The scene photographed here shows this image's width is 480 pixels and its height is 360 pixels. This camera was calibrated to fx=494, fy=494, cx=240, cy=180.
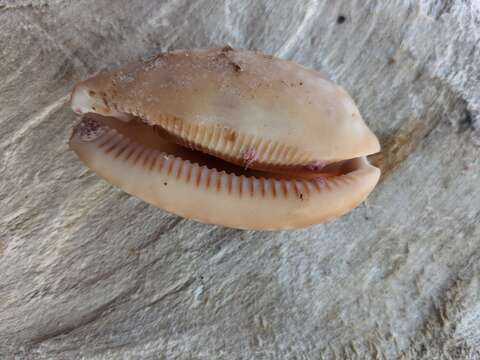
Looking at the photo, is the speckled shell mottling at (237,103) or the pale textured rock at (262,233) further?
the pale textured rock at (262,233)

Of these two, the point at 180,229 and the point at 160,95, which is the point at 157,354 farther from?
the point at 160,95

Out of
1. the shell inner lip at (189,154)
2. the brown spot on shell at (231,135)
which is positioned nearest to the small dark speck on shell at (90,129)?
the shell inner lip at (189,154)

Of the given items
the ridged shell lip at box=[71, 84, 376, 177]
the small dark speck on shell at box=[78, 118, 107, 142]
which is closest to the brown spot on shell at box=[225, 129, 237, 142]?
the ridged shell lip at box=[71, 84, 376, 177]

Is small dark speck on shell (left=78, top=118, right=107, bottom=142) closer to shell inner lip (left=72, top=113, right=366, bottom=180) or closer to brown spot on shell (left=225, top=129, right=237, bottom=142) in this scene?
shell inner lip (left=72, top=113, right=366, bottom=180)

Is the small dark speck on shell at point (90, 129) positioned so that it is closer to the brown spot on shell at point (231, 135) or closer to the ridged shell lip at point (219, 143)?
the ridged shell lip at point (219, 143)

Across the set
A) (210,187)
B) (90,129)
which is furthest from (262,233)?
(90,129)

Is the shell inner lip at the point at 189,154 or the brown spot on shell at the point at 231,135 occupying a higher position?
the brown spot on shell at the point at 231,135
